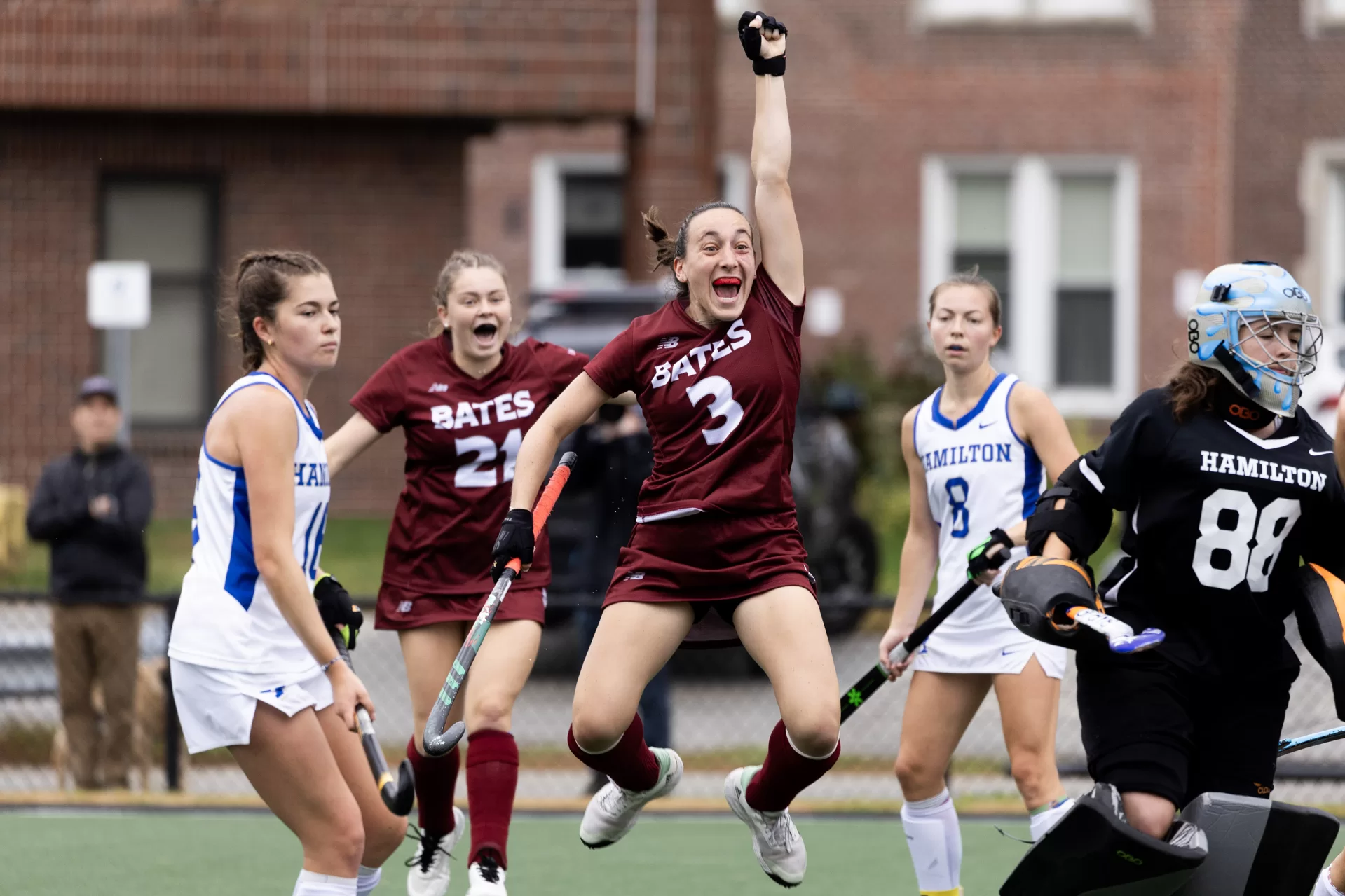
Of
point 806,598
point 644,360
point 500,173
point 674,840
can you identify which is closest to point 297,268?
point 644,360

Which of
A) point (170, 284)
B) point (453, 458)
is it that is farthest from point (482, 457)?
point (170, 284)

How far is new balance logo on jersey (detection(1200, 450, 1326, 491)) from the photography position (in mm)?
4621

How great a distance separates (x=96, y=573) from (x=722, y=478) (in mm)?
5010

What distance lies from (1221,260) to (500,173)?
7887mm

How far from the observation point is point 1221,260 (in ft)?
67.5

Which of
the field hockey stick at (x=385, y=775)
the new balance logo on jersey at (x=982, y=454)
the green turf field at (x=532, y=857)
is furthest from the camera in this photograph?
the green turf field at (x=532, y=857)

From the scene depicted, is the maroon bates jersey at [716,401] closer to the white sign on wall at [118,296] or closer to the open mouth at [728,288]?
the open mouth at [728,288]

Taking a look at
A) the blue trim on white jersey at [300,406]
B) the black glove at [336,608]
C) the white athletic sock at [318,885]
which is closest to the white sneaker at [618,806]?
the black glove at [336,608]

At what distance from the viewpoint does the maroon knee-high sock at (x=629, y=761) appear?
547cm

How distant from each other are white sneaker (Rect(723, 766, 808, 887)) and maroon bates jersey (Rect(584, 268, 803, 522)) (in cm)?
92

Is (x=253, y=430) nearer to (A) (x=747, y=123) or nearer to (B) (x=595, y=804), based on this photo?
(B) (x=595, y=804)

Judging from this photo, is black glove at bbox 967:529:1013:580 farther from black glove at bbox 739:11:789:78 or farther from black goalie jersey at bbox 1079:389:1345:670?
black glove at bbox 739:11:789:78

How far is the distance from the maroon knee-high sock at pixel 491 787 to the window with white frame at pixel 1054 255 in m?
14.7

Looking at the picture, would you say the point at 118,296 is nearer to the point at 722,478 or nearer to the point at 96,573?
the point at 96,573
